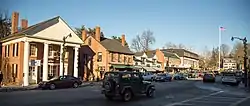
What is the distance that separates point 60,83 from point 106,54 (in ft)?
90.5

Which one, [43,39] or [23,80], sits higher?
[43,39]

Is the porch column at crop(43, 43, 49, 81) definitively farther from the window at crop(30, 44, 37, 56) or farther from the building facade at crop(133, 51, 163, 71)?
the building facade at crop(133, 51, 163, 71)

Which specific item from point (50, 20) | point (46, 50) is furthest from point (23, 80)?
point (50, 20)

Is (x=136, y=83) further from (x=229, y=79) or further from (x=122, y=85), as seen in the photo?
(x=229, y=79)

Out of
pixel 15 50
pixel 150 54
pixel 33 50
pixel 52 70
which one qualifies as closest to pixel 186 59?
pixel 150 54

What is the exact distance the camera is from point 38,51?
144 feet

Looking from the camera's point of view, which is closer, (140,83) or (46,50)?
(140,83)

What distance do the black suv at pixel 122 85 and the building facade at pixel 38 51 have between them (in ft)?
68.2

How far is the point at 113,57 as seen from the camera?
61.7 metres

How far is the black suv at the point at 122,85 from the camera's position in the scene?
63.7 ft

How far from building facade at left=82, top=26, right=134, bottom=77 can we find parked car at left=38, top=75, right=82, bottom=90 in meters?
22.6

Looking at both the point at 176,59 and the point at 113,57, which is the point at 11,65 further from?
the point at 176,59

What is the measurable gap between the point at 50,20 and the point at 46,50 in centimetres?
568

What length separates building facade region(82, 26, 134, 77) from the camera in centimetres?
5972
